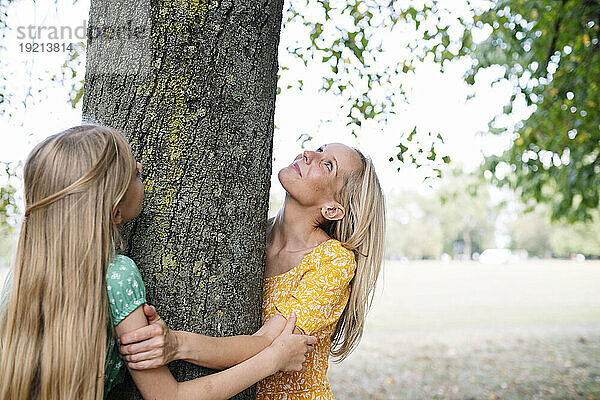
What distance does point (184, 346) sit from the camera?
1808 mm

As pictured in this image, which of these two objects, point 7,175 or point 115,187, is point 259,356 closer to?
point 115,187

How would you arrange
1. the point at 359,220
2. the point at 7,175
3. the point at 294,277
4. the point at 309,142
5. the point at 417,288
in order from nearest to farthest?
the point at 294,277 < the point at 359,220 < the point at 7,175 < the point at 309,142 < the point at 417,288

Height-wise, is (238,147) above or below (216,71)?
below

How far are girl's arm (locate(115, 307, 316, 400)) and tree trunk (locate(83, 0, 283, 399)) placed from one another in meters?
0.09

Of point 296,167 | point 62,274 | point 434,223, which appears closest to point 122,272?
point 62,274

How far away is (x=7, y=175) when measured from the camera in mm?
3777

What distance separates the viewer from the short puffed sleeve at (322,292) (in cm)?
218

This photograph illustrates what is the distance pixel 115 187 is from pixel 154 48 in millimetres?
495

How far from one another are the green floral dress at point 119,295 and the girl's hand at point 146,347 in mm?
50

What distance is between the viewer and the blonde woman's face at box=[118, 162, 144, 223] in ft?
5.95

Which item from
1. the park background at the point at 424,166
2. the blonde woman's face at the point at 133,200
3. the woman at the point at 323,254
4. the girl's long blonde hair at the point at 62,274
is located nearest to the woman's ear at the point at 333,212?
the woman at the point at 323,254

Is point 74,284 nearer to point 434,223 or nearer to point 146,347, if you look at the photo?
point 146,347

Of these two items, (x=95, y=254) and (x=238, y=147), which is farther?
(x=238, y=147)

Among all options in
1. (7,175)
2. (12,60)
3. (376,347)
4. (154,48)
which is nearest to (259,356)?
(154,48)
